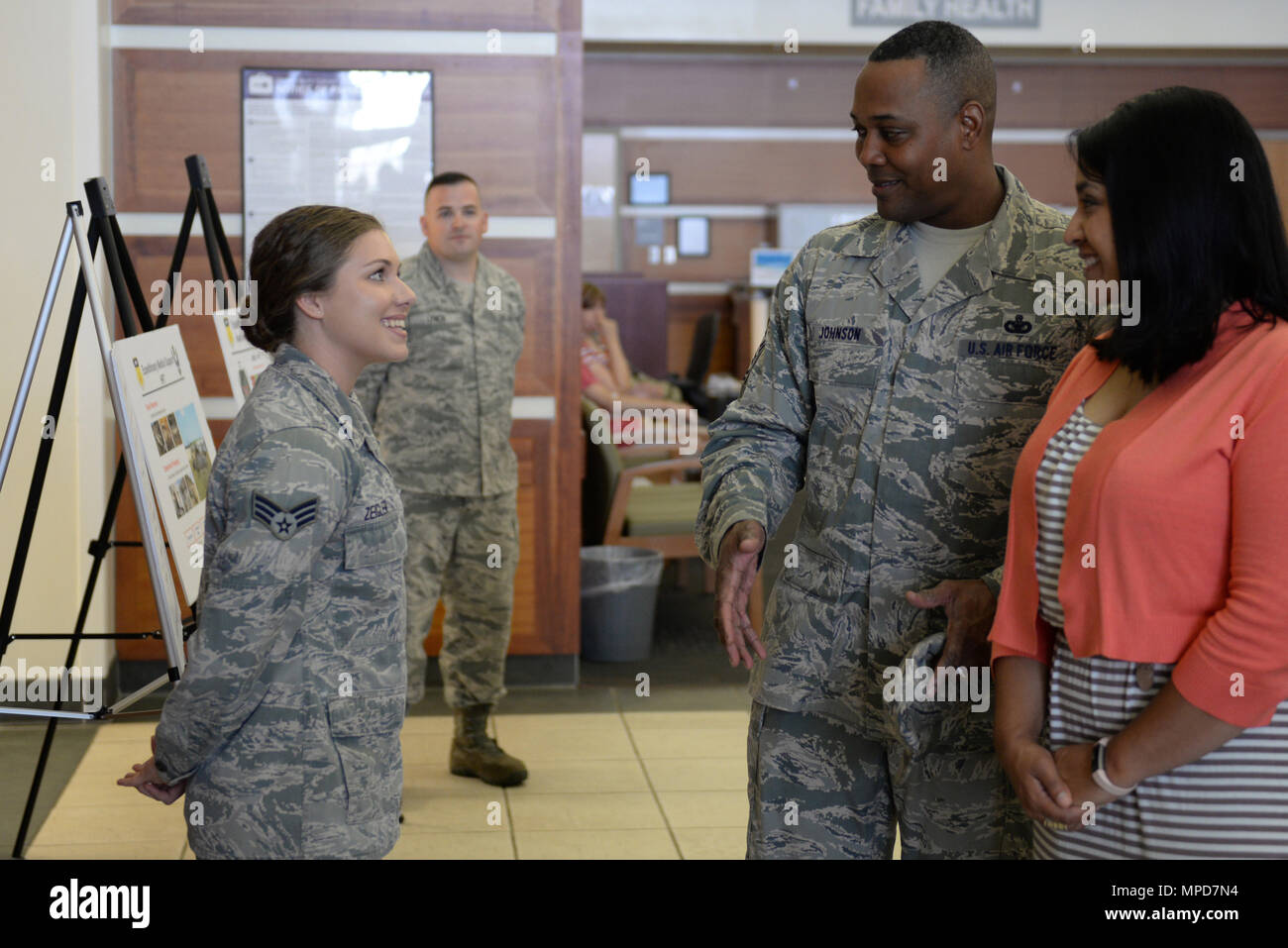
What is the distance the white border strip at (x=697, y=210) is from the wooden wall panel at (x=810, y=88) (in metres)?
0.69

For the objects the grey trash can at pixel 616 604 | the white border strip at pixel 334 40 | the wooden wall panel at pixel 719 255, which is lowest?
the grey trash can at pixel 616 604

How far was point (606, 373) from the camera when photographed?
22.7ft

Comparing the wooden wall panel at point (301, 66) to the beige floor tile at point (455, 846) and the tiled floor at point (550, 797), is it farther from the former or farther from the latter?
the beige floor tile at point (455, 846)

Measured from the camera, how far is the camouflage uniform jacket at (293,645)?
1658 mm

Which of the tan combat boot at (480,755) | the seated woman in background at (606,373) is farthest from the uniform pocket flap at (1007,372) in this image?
the seated woman in background at (606,373)

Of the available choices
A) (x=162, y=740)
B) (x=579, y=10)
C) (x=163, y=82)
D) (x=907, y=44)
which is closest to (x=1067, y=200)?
(x=579, y=10)

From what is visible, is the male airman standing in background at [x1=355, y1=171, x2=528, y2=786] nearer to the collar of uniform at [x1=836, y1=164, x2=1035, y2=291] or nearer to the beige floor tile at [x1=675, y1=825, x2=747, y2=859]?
the beige floor tile at [x1=675, y1=825, x2=747, y2=859]

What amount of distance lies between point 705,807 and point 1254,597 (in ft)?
8.68

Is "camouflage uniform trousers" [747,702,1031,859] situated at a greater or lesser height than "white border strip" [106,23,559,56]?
lesser

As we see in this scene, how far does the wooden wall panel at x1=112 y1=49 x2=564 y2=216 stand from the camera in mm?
4535

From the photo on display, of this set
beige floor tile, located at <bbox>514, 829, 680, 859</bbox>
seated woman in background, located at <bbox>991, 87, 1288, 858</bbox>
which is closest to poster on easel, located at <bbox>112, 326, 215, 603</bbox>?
beige floor tile, located at <bbox>514, 829, 680, 859</bbox>

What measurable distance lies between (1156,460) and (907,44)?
78 centimetres

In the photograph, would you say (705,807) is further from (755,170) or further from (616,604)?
(755,170)

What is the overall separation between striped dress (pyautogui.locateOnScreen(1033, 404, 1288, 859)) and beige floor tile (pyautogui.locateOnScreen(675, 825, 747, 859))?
6.27ft
